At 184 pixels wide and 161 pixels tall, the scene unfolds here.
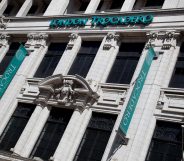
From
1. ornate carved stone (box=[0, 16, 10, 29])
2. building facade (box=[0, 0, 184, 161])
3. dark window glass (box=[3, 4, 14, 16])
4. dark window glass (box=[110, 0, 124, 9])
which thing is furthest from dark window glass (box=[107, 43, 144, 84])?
dark window glass (box=[3, 4, 14, 16])

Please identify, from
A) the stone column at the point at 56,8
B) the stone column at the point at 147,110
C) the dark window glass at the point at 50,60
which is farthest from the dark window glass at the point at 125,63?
the stone column at the point at 56,8

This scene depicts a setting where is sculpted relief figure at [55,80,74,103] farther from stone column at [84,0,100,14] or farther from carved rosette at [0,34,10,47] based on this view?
carved rosette at [0,34,10,47]

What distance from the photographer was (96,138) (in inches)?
682

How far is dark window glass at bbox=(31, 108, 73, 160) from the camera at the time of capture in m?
17.9

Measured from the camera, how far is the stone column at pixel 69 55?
20.7 metres

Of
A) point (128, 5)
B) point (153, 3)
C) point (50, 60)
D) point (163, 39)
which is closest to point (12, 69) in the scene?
point (50, 60)

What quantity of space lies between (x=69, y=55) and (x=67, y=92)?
3.34 m

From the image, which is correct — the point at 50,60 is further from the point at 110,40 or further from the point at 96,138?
the point at 96,138

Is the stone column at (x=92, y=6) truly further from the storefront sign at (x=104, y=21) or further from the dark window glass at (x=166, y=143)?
the dark window glass at (x=166, y=143)

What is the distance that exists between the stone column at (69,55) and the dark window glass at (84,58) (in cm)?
29

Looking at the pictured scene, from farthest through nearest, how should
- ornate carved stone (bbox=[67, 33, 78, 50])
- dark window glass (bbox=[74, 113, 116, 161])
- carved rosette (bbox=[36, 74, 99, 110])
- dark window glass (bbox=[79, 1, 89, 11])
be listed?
dark window glass (bbox=[79, 1, 89, 11])
ornate carved stone (bbox=[67, 33, 78, 50])
carved rosette (bbox=[36, 74, 99, 110])
dark window glass (bbox=[74, 113, 116, 161])

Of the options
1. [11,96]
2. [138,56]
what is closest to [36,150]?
[11,96]

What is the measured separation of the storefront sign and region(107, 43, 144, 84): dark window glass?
1.43 m

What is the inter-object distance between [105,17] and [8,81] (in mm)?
7534
